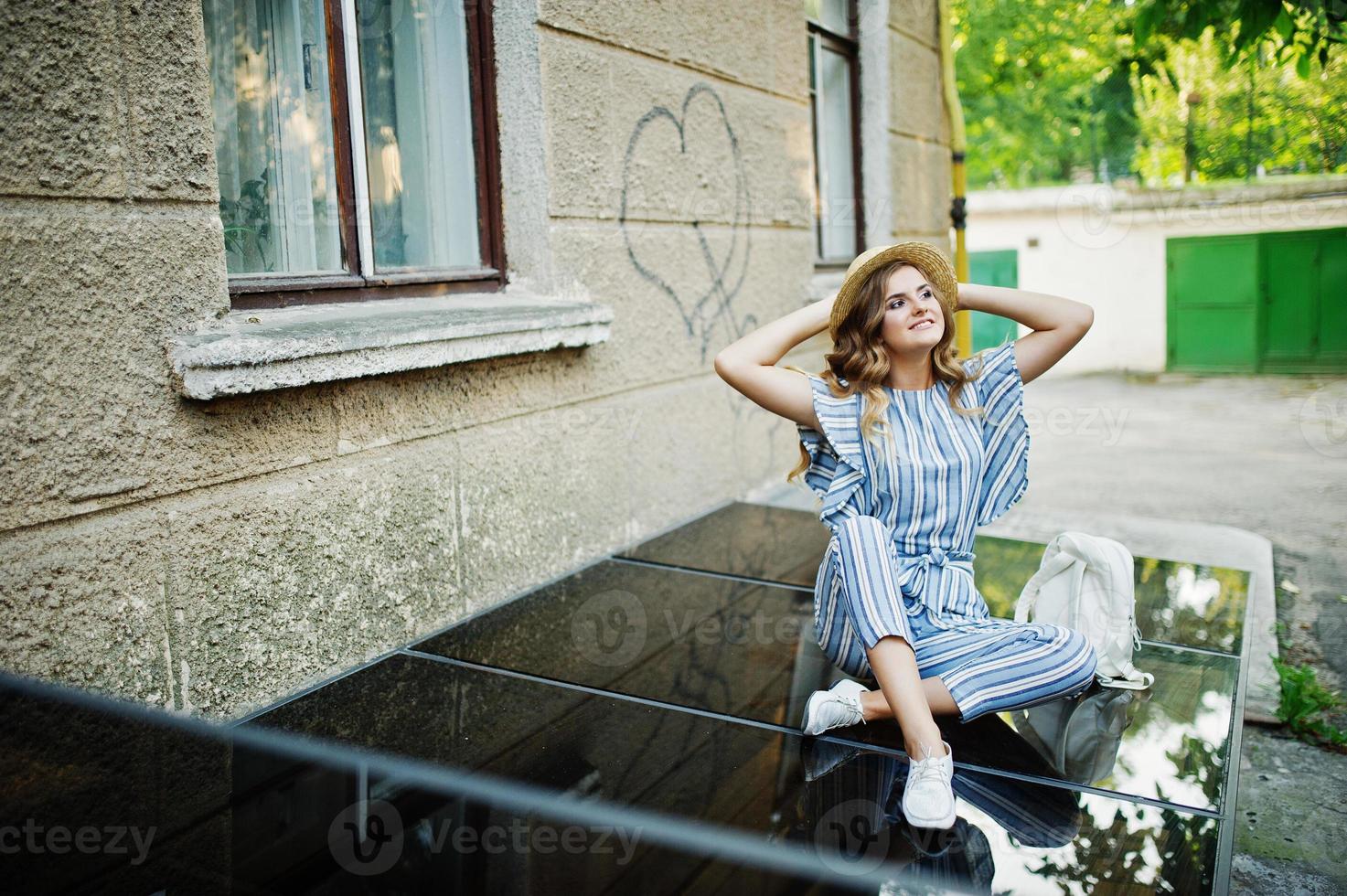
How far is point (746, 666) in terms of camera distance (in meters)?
3.01

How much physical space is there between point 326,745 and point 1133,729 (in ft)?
6.13

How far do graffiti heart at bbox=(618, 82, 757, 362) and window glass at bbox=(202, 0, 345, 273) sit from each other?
1.29m

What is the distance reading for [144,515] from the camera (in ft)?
7.82

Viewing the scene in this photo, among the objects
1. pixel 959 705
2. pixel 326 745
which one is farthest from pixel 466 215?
pixel 959 705

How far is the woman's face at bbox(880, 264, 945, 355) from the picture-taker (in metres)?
2.59

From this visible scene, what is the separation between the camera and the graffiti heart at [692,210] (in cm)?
418

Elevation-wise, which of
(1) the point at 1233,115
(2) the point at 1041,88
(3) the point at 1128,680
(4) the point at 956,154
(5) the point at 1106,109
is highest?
(2) the point at 1041,88

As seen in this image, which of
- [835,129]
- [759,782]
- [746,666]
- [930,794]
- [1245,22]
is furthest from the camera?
[835,129]

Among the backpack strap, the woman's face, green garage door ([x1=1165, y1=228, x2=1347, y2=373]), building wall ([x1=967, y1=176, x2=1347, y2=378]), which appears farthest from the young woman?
green garage door ([x1=1165, y1=228, x2=1347, y2=373])

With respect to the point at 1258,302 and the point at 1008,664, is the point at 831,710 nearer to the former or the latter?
the point at 1008,664

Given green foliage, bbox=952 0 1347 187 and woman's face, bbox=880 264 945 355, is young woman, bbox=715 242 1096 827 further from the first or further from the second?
green foliage, bbox=952 0 1347 187

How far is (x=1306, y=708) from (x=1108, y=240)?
13.5 meters

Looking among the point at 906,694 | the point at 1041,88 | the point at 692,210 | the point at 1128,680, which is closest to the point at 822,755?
the point at 906,694

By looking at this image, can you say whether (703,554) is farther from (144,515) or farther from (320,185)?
(144,515)
